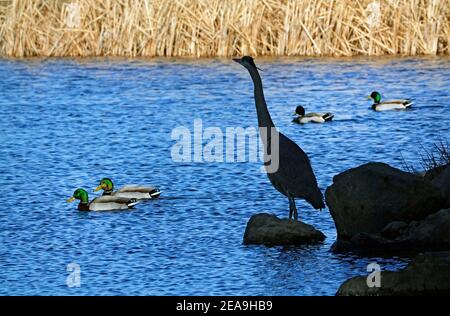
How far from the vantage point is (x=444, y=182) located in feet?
42.3

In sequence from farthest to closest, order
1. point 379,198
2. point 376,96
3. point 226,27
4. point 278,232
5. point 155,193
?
point 226,27, point 376,96, point 155,193, point 278,232, point 379,198

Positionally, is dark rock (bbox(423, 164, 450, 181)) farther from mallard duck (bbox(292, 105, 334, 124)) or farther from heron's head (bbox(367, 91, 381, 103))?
heron's head (bbox(367, 91, 381, 103))

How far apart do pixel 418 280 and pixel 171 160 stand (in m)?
8.95

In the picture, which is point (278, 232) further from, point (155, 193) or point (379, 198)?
point (155, 193)

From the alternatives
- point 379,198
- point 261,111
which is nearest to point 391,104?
point 261,111

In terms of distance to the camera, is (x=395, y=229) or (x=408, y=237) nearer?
(x=408, y=237)

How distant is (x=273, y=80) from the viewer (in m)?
27.4

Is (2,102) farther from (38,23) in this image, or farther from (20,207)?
(20,207)

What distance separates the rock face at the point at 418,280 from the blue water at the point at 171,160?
83cm

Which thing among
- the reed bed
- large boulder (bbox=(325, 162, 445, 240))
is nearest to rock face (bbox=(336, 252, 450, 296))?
large boulder (bbox=(325, 162, 445, 240))

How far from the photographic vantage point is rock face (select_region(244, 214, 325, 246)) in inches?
503

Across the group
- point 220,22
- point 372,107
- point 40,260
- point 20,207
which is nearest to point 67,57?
point 220,22

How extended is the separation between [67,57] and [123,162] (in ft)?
41.1

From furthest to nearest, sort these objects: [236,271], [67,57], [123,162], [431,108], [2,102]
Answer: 1. [67,57]
2. [2,102]
3. [431,108]
4. [123,162]
5. [236,271]
